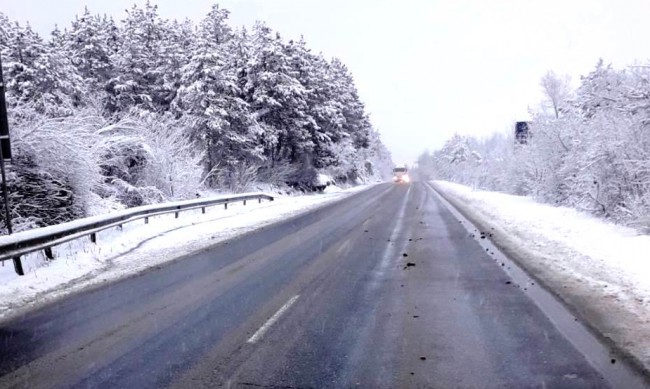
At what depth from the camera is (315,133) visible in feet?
139

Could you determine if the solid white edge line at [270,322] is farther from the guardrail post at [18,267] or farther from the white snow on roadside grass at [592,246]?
the guardrail post at [18,267]

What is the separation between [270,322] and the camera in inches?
244

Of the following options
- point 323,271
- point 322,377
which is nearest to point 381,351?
point 322,377

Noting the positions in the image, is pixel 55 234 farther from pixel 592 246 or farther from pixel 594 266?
pixel 592 246

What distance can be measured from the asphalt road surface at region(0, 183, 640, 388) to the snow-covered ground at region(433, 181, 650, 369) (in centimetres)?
66

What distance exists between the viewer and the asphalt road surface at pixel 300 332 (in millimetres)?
4586

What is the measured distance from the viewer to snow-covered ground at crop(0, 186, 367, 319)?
822 cm

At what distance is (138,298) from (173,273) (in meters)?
1.91

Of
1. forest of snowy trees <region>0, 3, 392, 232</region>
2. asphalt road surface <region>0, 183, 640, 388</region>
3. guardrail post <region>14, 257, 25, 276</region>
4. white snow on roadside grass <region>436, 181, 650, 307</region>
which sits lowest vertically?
white snow on roadside grass <region>436, 181, 650, 307</region>

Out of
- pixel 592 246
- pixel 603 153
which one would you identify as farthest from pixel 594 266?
pixel 603 153

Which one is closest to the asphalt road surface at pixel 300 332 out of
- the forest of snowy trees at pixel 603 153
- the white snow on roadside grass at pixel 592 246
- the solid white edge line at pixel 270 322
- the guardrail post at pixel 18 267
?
the solid white edge line at pixel 270 322

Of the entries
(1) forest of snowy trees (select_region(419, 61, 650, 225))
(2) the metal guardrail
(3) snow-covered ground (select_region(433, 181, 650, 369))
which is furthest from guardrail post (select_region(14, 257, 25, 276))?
(1) forest of snowy trees (select_region(419, 61, 650, 225))

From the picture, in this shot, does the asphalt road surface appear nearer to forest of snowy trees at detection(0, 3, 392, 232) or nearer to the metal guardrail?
the metal guardrail

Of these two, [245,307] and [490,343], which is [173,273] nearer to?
[245,307]
